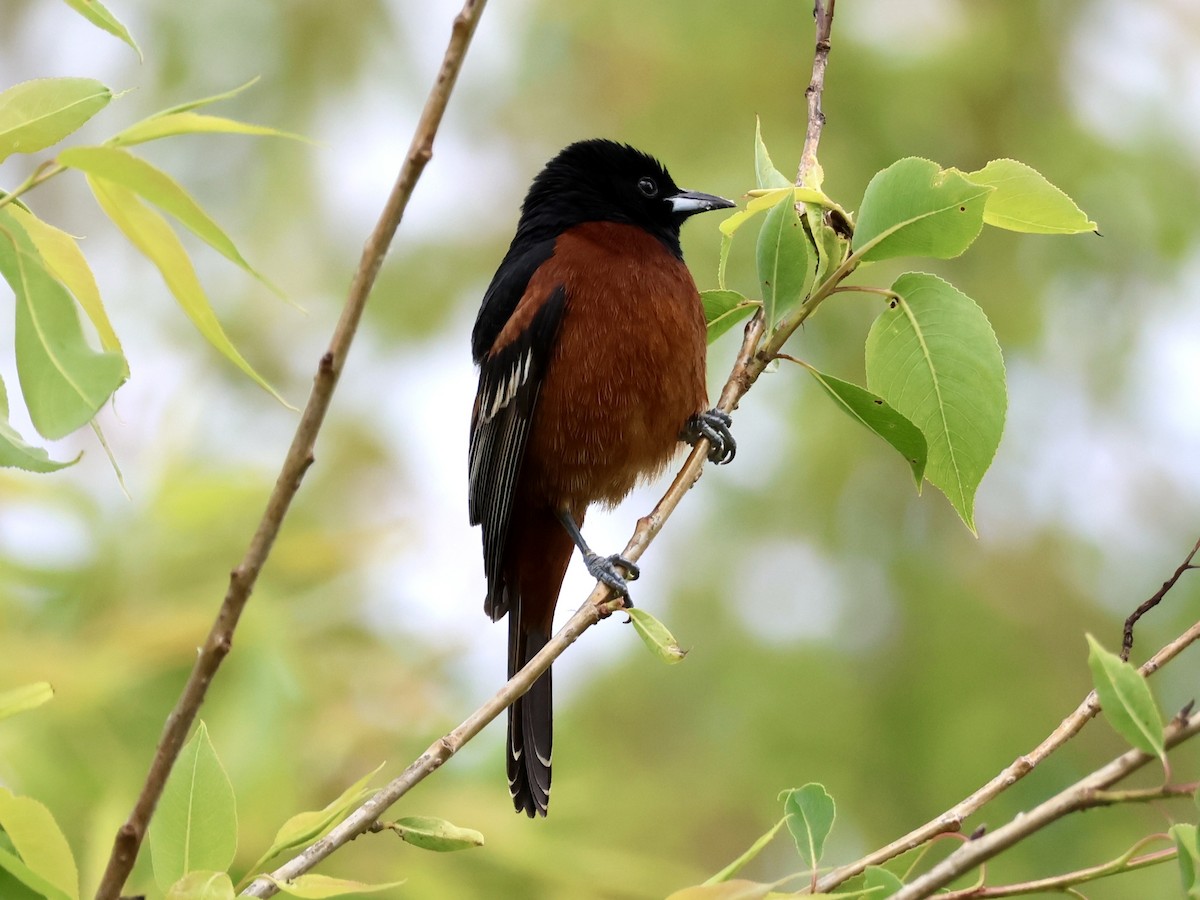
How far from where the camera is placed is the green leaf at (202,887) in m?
1.44

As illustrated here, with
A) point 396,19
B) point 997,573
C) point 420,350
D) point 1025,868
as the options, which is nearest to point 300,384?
point 420,350

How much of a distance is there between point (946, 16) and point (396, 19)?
3508 mm

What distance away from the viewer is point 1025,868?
5512 mm

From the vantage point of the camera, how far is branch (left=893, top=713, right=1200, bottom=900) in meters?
1.24

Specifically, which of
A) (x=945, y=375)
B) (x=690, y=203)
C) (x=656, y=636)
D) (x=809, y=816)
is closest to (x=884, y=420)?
(x=945, y=375)

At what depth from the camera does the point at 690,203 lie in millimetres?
4402

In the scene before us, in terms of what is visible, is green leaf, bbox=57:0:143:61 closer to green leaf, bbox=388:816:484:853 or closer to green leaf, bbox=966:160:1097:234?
green leaf, bbox=388:816:484:853

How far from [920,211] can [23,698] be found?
143cm

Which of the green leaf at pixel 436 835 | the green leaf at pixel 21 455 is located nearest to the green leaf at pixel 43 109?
the green leaf at pixel 21 455

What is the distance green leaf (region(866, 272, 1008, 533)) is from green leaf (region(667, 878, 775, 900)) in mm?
727

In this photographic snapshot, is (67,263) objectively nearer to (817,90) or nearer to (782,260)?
(782,260)

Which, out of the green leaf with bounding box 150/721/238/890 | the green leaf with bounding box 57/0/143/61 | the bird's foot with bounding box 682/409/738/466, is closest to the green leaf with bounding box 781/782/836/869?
the green leaf with bounding box 150/721/238/890

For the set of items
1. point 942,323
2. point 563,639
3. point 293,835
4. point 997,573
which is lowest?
point 293,835

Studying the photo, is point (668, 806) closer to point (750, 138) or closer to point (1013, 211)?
point (750, 138)
